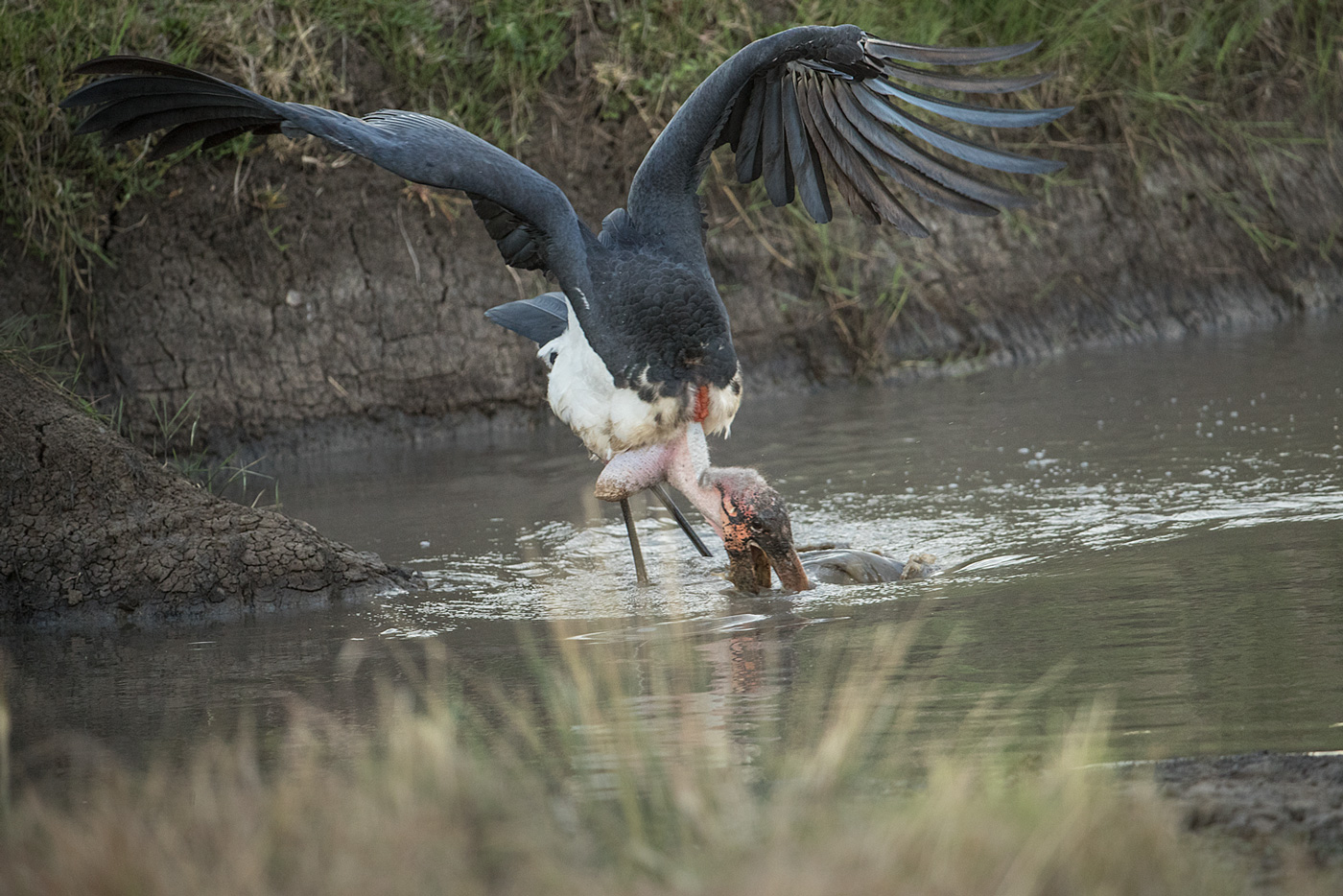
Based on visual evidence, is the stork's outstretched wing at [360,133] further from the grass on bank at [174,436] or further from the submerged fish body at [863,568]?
the grass on bank at [174,436]

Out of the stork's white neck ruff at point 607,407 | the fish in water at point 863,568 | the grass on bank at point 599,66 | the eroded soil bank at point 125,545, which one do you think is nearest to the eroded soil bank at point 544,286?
the grass on bank at point 599,66

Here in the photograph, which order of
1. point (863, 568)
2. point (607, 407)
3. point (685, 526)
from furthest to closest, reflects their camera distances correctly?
point (685, 526)
point (607, 407)
point (863, 568)

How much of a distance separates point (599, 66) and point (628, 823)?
18.4 feet

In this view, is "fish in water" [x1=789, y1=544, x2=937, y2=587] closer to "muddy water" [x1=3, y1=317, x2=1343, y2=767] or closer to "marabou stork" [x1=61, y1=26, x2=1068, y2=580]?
"muddy water" [x1=3, y1=317, x2=1343, y2=767]

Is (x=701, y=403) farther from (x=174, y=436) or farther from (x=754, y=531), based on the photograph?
(x=174, y=436)

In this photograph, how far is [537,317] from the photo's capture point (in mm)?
4523

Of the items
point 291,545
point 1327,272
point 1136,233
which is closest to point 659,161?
point 291,545

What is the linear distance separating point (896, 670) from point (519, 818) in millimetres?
1147

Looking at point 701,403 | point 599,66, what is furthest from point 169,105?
point 599,66

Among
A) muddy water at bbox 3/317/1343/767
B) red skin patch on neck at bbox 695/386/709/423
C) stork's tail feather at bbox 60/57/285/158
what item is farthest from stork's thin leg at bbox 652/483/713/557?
stork's tail feather at bbox 60/57/285/158

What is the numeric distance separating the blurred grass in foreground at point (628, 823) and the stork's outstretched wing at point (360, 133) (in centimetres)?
175

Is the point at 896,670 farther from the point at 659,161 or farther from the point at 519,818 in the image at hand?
the point at 659,161

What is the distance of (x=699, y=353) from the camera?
4.02 meters

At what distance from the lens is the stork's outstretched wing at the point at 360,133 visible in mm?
3674
